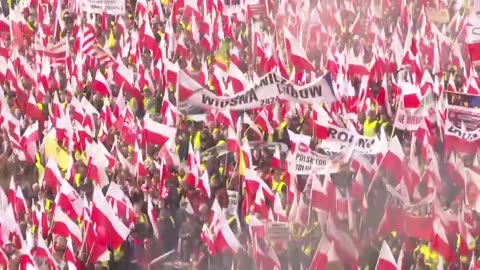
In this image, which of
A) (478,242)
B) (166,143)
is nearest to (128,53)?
(166,143)

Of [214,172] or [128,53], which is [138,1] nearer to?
[128,53]

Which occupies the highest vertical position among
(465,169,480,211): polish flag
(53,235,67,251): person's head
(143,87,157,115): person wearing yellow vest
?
(143,87,157,115): person wearing yellow vest

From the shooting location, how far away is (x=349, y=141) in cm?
157

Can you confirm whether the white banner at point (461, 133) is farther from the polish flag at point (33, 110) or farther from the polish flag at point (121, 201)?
the polish flag at point (33, 110)

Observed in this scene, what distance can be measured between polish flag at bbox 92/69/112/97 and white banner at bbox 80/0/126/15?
0.52 feet

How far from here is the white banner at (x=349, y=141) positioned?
1.54 metres

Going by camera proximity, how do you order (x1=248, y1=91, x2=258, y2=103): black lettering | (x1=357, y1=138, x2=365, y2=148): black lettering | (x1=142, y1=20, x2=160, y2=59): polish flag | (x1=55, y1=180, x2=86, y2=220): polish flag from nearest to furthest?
(x1=357, y1=138, x2=365, y2=148): black lettering
(x1=248, y1=91, x2=258, y2=103): black lettering
(x1=142, y1=20, x2=160, y2=59): polish flag
(x1=55, y1=180, x2=86, y2=220): polish flag

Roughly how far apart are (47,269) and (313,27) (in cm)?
97

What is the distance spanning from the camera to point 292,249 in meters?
1.62

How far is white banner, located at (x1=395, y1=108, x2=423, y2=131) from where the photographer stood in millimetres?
1502

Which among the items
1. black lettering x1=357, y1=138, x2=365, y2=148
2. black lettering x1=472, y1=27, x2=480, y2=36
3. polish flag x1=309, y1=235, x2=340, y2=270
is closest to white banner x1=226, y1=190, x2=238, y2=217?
polish flag x1=309, y1=235, x2=340, y2=270

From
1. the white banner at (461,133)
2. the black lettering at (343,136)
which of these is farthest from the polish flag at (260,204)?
the white banner at (461,133)

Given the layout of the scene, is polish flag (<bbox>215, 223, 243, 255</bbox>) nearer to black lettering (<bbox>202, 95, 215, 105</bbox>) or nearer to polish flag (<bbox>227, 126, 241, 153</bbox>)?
polish flag (<bbox>227, 126, 241, 153</bbox>)

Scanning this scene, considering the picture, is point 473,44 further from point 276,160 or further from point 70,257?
point 70,257
